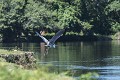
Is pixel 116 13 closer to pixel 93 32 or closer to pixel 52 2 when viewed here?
pixel 93 32

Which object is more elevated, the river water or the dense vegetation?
the dense vegetation

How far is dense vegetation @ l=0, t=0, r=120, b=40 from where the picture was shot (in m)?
96.6

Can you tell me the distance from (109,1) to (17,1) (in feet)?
84.1

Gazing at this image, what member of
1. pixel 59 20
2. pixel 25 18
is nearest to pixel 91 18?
pixel 59 20

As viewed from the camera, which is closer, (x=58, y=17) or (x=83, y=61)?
(x=83, y=61)

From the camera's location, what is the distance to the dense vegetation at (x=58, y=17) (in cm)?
9662

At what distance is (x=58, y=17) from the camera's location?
105 metres

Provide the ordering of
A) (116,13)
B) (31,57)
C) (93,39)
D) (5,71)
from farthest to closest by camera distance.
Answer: (116,13) → (93,39) → (31,57) → (5,71)

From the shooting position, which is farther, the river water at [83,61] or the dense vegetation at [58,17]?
the dense vegetation at [58,17]

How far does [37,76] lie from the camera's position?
6.03 m

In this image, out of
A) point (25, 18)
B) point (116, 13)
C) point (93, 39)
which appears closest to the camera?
point (25, 18)

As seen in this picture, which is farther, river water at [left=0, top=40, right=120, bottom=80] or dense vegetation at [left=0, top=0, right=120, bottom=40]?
dense vegetation at [left=0, top=0, right=120, bottom=40]

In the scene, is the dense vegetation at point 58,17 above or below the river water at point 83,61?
above

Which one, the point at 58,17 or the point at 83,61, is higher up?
the point at 58,17
